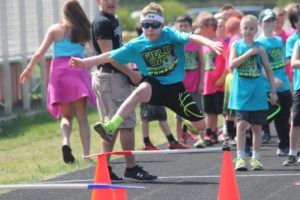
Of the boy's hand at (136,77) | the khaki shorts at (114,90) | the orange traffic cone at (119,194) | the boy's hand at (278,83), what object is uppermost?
the boy's hand at (136,77)

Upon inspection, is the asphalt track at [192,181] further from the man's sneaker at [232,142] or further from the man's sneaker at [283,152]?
the man's sneaker at [232,142]

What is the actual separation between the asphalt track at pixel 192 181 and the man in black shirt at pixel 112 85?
33cm

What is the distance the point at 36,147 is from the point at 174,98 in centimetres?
485

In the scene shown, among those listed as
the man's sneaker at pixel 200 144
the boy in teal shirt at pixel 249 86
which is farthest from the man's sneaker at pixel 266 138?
the boy in teal shirt at pixel 249 86

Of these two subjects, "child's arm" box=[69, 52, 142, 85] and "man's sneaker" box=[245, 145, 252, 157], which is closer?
"child's arm" box=[69, 52, 142, 85]

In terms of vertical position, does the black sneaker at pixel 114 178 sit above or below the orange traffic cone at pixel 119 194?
below

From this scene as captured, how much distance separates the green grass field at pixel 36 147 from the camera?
42.0 ft

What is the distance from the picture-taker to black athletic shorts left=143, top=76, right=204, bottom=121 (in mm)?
11172

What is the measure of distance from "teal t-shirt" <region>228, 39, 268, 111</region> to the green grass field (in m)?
2.04

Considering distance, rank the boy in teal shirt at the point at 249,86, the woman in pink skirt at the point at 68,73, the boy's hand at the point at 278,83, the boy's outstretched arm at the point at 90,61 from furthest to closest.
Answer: the boy's hand at the point at 278,83, the woman in pink skirt at the point at 68,73, the boy in teal shirt at the point at 249,86, the boy's outstretched arm at the point at 90,61

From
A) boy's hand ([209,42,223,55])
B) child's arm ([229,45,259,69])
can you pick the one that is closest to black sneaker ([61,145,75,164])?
child's arm ([229,45,259,69])

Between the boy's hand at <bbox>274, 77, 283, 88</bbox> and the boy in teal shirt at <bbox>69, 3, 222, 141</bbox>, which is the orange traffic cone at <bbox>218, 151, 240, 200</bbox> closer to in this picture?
the boy in teal shirt at <bbox>69, 3, 222, 141</bbox>

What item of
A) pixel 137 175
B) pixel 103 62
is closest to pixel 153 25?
pixel 103 62

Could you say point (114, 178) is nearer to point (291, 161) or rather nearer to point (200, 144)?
point (291, 161)
